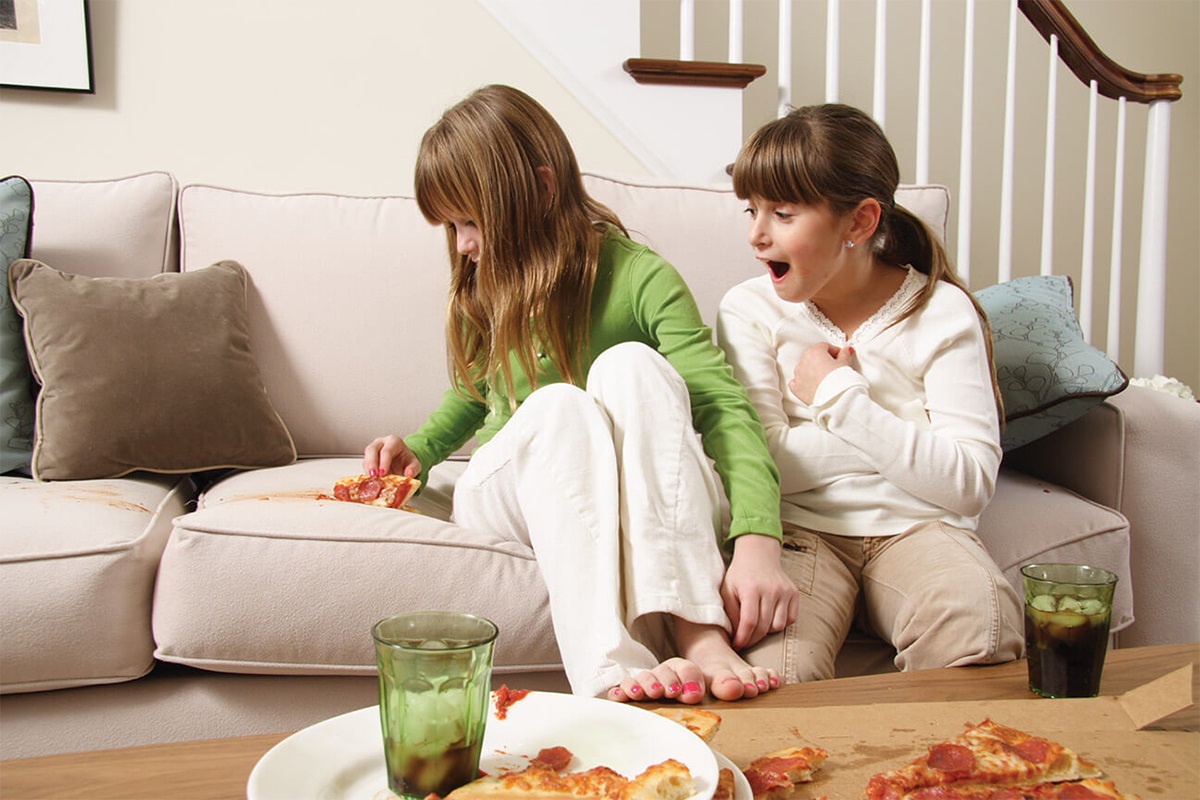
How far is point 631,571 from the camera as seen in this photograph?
0.99 meters

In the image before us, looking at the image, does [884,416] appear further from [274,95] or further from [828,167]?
[274,95]

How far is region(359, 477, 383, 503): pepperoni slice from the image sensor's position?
4.35ft

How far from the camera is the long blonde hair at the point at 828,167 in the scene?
1323mm

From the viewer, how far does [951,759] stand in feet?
1.94

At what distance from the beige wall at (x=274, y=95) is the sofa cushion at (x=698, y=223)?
45 centimetres

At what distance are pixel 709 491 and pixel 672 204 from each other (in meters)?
0.85

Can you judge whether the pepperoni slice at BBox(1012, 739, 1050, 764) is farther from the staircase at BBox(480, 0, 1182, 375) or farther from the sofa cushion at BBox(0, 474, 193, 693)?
the staircase at BBox(480, 0, 1182, 375)

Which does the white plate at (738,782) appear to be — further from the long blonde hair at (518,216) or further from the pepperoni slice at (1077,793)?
the long blonde hair at (518,216)

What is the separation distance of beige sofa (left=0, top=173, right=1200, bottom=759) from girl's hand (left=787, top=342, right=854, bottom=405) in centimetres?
29

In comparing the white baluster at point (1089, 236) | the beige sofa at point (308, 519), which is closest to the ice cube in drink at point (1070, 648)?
the beige sofa at point (308, 519)

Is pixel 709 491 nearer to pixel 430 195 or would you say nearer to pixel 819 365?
pixel 819 365

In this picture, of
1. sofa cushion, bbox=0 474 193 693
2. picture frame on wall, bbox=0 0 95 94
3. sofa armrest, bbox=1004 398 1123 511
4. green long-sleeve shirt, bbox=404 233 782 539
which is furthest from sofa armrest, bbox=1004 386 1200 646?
picture frame on wall, bbox=0 0 95 94

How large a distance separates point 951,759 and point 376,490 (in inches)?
35.6

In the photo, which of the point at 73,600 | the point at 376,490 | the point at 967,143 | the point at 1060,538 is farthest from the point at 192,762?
the point at 967,143
